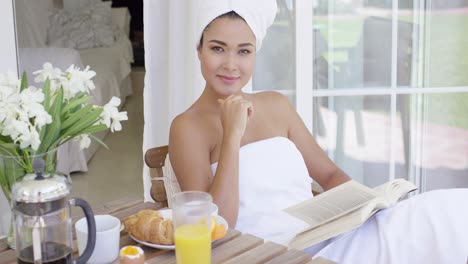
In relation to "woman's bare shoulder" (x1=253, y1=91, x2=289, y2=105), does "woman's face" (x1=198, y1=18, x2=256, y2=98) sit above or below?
above

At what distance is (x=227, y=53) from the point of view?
1521 mm

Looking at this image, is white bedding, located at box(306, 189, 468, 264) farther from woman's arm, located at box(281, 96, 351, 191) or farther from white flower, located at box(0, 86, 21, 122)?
white flower, located at box(0, 86, 21, 122)

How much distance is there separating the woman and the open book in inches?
3.4

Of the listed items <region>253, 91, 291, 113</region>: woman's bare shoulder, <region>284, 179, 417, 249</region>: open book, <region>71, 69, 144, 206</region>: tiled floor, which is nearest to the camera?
<region>284, 179, 417, 249</region>: open book

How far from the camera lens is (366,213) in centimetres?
123

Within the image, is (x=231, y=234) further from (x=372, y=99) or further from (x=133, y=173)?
(x=133, y=173)

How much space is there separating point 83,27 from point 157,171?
11.8 ft

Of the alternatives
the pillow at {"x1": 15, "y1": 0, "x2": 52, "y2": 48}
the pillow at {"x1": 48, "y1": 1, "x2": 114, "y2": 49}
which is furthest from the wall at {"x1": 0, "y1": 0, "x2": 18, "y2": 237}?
the pillow at {"x1": 48, "y1": 1, "x2": 114, "y2": 49}

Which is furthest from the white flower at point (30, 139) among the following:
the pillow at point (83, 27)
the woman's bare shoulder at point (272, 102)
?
the pillow at point (83, 27)

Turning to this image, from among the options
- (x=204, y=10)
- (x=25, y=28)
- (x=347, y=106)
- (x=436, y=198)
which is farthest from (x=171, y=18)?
(x=436, y=198)

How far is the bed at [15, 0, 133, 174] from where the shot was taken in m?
2.62

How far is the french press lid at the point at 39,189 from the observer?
2.80 feet

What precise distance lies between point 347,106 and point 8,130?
1636mm

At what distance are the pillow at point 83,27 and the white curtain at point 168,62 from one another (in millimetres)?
1700
